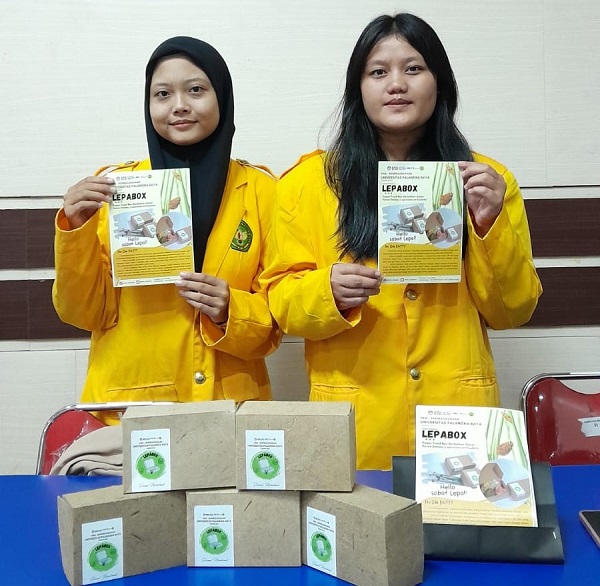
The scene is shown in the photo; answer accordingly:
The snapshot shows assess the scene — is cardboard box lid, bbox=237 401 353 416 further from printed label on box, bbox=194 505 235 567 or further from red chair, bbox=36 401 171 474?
red chair, bbox=36 401 171 474

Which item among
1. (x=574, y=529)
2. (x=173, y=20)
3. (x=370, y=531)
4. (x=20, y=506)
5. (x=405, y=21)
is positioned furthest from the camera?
(x=173, y=20)

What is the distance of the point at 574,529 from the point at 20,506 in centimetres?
114

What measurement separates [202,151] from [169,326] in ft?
1.80

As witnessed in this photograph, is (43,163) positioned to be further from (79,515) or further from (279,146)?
(79,515)

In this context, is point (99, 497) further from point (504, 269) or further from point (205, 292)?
point (504, 269)

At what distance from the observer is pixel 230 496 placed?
1.19m

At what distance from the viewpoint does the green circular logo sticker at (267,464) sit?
45.7 inches

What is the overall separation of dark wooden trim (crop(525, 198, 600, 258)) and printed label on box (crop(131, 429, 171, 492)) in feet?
6.54

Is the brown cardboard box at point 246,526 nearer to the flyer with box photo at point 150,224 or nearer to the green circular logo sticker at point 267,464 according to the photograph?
the green circular logo sticker at point 267,464

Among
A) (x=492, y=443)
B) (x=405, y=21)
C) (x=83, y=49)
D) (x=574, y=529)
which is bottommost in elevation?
(x=574, y=529)

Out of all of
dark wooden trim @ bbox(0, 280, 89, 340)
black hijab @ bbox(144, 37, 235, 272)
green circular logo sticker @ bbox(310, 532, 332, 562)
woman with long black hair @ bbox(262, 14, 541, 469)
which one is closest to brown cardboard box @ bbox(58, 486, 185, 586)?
green circular logo sticker @ bbox(310, 532, 332, 562)

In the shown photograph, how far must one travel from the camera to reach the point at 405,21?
1.82 metres

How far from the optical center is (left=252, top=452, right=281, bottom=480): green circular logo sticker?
1161 mm

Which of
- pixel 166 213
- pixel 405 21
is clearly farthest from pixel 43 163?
pixel 405 21
